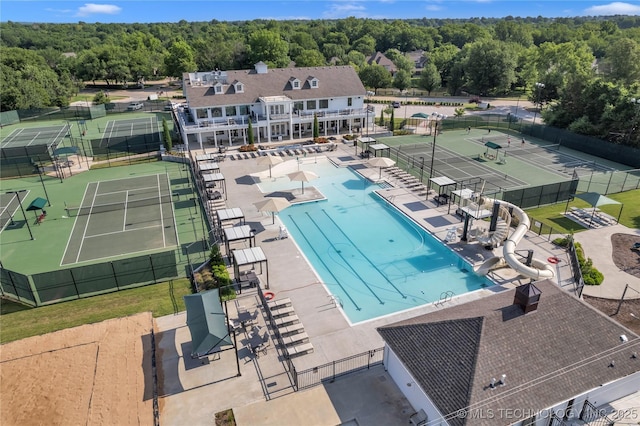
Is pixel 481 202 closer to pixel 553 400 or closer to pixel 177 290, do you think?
pixel 553 400

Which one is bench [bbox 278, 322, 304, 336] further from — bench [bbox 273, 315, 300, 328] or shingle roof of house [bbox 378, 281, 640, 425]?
shingle roof of house [bbox 378, 281, 640, 425]

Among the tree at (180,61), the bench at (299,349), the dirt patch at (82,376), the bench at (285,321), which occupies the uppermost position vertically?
the tree at (180,61)

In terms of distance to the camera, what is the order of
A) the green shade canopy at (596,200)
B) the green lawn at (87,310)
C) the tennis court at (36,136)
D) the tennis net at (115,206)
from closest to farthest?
the green lawn at (87,310), the green shade canopy at (596,200), the tennis net at (115,206), the tennis court at (36,136)

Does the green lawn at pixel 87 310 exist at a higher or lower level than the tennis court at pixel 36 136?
lower

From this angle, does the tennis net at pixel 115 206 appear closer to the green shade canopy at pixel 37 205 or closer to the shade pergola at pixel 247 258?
the green shade canopy at pixel 37 205

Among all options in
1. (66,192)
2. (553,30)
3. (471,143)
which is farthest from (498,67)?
(553,30)

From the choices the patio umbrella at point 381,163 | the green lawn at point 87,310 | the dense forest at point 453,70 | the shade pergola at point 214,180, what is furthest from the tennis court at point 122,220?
the dense forest at point 453,70

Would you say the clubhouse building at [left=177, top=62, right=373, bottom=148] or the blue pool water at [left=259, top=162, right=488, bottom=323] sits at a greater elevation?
the clubhouse building at [left=177, top=62, right=373, bottom=148]

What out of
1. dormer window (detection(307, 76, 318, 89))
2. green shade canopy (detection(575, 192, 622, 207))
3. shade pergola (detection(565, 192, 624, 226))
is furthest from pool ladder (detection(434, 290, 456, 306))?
dormer window (detection(307, 76, 318, 89))
